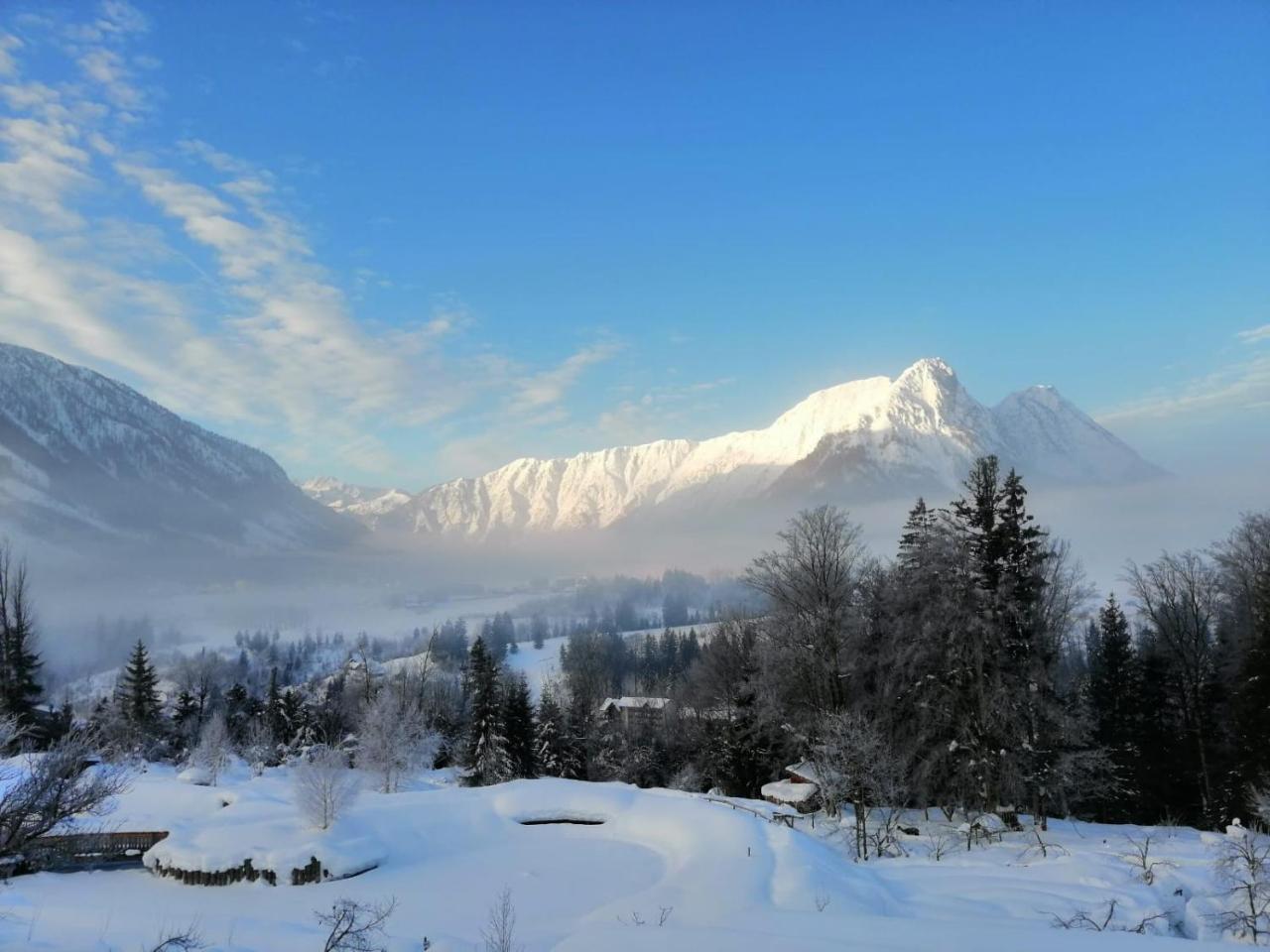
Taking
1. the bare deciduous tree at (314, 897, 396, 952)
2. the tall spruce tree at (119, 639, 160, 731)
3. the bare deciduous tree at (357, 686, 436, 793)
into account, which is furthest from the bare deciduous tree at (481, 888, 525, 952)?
the tall spruce tree at (119, 639, 160, 731)

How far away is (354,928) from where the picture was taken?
15.5 meters

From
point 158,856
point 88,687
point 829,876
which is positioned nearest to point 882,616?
point 829,876

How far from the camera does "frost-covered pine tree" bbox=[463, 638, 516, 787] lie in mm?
43344

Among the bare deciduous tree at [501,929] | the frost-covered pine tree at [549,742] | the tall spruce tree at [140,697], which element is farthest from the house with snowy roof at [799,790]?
the tall spruce tree at [140,697]

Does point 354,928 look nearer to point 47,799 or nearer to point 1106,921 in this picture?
point 47,799

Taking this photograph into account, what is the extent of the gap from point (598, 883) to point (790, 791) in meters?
13.3

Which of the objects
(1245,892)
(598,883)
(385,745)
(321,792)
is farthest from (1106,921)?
(385,745)

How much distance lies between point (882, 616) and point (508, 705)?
2399 centimetres

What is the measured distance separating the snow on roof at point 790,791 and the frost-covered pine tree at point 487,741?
1694cm

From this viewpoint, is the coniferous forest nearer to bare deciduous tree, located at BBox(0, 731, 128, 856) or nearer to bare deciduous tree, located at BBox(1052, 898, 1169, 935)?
bare deciduous tree, located at BBox(0, 731, 128, 856)

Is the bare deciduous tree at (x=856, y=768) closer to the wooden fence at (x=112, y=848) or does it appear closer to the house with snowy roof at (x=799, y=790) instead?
the house with snowy roof at (x=799, y=790)

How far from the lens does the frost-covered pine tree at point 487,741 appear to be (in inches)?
1706

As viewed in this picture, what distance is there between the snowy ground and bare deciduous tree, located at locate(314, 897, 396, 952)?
503 millimetres

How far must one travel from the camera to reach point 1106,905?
16266 millimetres
